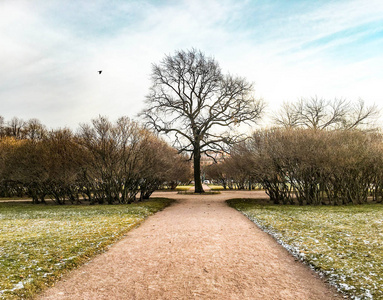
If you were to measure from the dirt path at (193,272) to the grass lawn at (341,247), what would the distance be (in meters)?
0.39

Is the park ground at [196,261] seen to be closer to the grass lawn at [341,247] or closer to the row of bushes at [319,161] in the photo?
the grass lawn at [341,247]

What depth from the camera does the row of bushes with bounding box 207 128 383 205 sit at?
60.5ft

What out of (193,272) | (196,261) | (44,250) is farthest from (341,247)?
(44,250)

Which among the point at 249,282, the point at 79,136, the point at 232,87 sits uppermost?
the point at 232,87

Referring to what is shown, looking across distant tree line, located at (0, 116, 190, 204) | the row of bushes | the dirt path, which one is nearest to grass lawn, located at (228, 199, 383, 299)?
the dirt path

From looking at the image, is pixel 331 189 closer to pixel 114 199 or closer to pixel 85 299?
pixel 114 199

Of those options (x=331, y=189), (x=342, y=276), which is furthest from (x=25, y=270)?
(x=331, y=189)

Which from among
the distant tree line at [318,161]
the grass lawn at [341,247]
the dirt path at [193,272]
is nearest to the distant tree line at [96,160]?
the distant tree line at [318,161]

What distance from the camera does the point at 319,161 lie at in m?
18.4

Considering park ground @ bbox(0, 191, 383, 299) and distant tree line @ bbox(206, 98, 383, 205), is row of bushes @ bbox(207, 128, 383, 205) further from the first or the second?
park ground @ bbox(0, 191, 383, 299)

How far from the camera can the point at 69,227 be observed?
10992 mm

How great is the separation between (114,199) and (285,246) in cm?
1758

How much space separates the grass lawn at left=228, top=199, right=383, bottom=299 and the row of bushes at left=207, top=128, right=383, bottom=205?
22.8 ft

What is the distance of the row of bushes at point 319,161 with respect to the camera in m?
18.5
